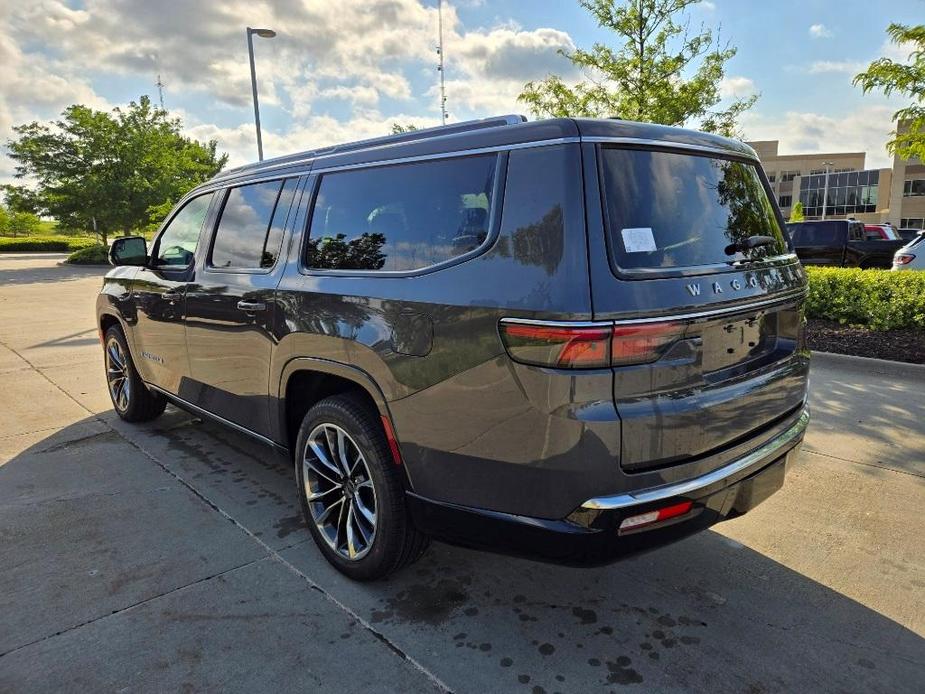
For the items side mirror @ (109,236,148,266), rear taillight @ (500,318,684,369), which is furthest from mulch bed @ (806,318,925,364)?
side mirror @ (109,236,148,266)

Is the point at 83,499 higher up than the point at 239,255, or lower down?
lower down

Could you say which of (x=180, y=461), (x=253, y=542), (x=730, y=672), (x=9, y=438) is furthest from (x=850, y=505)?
(x=9, y=438)

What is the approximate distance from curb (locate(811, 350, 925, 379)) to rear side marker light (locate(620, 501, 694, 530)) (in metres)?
5.44

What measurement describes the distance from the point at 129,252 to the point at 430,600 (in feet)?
10.8

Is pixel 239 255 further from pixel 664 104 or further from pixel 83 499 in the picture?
pixel 664 104

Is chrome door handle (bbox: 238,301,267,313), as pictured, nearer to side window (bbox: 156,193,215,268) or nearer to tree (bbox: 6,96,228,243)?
side window (bbox: 156,193,215,268)

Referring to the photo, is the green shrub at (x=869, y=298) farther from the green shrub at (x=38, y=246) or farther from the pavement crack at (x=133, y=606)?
the green shrub at (x=38, y=246)

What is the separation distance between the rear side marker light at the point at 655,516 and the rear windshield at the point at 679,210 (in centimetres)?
82

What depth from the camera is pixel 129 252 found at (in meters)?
4.40

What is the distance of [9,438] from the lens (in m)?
4.84

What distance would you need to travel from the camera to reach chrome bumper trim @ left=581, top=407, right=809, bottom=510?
6.63 feet

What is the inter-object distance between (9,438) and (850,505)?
589cm

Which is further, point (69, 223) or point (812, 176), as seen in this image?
point (812, 176)

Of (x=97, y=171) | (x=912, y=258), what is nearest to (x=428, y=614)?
(x=912, y=258)
